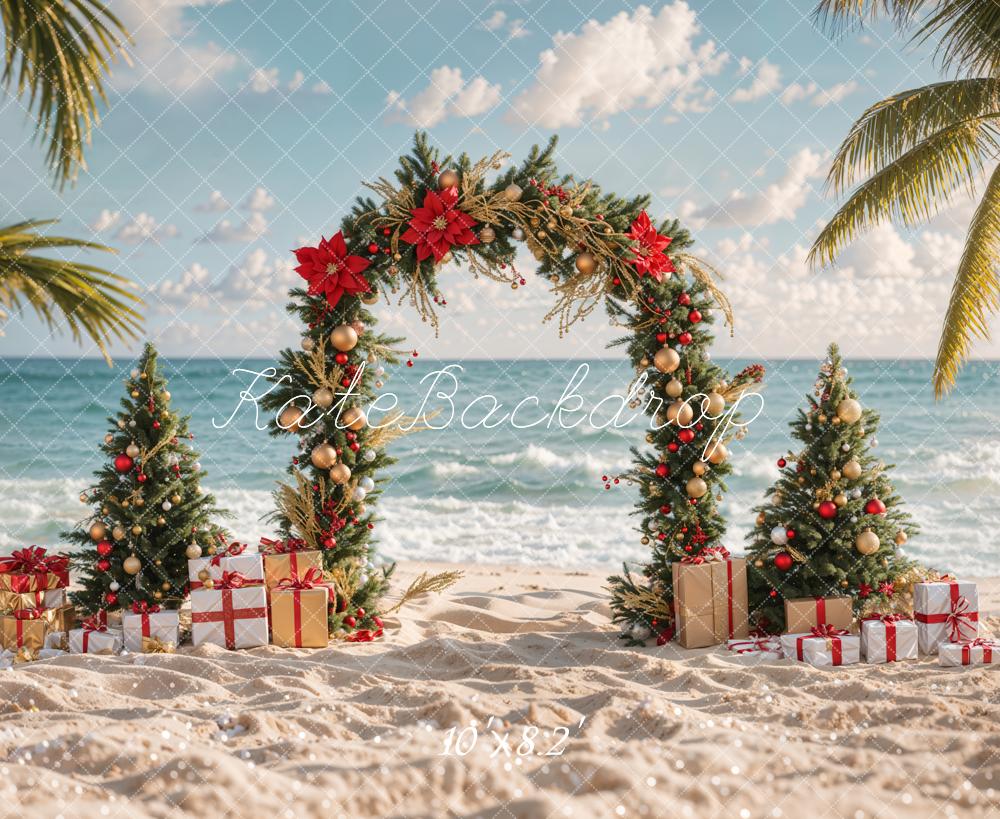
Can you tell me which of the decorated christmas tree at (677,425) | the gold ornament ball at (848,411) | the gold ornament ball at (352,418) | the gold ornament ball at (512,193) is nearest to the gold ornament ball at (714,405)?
the decorated christmas tree at (677,425)

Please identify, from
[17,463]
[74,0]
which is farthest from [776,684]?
[17,463]

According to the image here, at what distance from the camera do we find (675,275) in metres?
5.72

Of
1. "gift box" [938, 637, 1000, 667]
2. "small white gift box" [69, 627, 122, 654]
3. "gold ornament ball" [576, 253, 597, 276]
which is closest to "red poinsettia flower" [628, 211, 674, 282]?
"gold ornament ball" [576, 253, 597, 276]

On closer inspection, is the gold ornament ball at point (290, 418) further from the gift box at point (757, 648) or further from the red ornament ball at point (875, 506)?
the red ornament ball at point (875, 506)

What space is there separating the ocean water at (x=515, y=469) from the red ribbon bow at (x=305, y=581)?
82.9 inches

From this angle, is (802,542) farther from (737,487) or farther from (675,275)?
(737,487)

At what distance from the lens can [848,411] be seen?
5.46 meters

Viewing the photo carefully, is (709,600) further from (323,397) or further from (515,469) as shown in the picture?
(515,469)

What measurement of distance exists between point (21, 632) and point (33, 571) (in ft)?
1.46

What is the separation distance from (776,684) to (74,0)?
20.2 feet

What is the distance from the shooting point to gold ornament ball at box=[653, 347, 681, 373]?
5.57 meters

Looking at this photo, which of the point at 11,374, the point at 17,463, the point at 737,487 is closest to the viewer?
the point at 737,487

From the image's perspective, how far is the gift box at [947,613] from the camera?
5133 mm

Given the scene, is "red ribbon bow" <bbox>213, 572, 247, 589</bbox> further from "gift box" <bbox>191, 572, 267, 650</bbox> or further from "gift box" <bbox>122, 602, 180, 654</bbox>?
"gift box" <bbox>122, 602, 180, 654</bbox>
